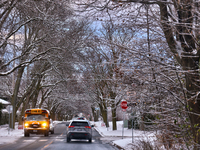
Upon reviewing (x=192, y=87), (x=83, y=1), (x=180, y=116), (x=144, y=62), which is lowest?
(x=180, y=116)

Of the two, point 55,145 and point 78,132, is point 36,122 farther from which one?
point 55,145

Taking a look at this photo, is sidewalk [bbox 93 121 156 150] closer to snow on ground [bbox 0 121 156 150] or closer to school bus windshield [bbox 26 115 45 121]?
snow on ground [bbox 0 121 156 150]

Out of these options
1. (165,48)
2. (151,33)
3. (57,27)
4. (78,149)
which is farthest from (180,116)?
(57,27)

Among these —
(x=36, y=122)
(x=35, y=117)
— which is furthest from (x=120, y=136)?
(x=35, y=117)

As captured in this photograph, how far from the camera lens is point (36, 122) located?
2622 cm

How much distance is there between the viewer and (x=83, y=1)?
873 cm

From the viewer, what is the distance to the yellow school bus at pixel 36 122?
26.0m

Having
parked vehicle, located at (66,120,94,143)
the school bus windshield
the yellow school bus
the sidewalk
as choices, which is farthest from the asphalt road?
the school bus windshield

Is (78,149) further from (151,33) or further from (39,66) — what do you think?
(39,66)

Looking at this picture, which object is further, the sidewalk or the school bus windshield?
the school bus windshield

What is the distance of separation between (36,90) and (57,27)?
20.6 metres

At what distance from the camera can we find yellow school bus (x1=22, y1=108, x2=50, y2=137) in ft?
85.5

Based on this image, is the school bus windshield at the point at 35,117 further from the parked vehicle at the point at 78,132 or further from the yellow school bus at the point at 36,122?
the parked vehicle at the point at 78,132

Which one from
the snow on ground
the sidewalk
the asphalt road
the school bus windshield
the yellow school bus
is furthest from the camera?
the school bus windshield
